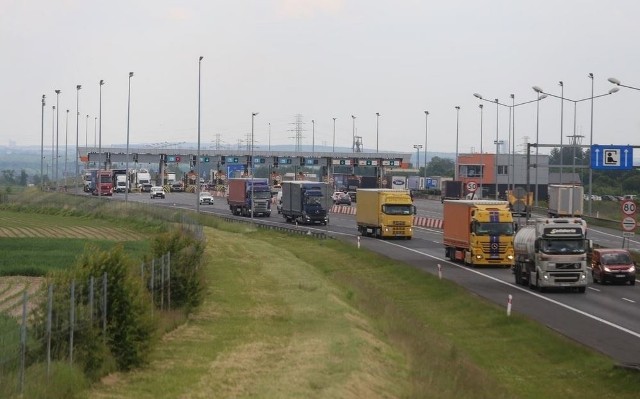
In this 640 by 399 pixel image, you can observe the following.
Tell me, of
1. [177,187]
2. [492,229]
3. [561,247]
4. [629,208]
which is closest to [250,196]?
[492,229]

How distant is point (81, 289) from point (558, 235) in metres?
25.9

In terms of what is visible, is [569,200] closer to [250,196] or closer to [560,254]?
[250,196]

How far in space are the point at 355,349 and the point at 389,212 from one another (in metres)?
48.3

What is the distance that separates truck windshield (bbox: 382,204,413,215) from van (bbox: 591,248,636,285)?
78.1 ft

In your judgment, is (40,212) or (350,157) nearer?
(40,212)

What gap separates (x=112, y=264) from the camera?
2356cm

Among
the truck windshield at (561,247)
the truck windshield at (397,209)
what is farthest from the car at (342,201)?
the truck windshield at (561,247)

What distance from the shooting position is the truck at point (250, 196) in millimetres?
97375

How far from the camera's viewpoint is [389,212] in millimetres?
73562

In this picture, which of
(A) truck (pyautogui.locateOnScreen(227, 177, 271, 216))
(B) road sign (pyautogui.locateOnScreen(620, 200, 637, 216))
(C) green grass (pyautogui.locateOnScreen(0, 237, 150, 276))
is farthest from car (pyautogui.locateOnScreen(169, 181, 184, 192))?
(B) road sign (pyautogui.locateOnScreen(620, 200, 637, 216))

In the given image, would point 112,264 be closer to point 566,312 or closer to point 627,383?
point 627,383

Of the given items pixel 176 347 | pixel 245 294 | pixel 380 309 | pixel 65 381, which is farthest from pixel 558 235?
pixel 65 381

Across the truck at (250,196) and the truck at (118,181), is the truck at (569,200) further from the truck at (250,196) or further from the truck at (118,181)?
the truck at (118,181)

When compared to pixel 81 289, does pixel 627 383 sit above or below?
below
